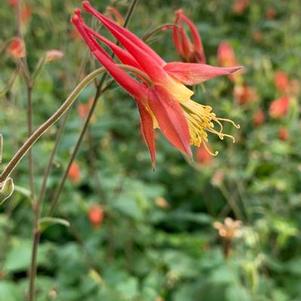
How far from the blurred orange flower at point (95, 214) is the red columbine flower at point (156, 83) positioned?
5.38 feet

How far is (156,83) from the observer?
971 millimetres

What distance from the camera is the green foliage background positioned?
2.40 metres

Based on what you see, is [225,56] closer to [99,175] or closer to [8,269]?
[99,175]

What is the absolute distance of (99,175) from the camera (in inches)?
116

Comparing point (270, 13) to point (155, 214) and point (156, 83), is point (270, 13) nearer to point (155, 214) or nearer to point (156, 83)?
point (155, 214)

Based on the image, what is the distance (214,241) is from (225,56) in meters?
0.81

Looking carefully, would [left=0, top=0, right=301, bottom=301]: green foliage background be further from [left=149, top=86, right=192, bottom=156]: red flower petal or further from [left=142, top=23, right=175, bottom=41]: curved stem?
[left=149, top=86, right=192, bottom=156]: red flower petal

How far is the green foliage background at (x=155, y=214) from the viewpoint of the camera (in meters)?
2.40

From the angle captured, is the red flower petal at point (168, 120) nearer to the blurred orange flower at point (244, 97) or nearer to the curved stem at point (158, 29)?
the curved stem at point (158, 29)

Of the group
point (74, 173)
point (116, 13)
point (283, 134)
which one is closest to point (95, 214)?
point (74, 173)

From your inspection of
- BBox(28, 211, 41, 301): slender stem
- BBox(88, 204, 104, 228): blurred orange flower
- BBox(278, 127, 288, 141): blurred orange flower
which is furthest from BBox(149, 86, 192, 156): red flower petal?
BBox(278, 127, 288, 141): blurred orange flower

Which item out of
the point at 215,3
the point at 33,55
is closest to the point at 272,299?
the point at 33,55

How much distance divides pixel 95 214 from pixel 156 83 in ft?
5.57

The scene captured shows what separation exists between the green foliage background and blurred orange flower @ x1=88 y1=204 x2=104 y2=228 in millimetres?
36
